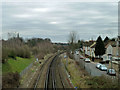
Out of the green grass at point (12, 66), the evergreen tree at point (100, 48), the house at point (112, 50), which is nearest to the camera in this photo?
the green grass at point (12, 66)

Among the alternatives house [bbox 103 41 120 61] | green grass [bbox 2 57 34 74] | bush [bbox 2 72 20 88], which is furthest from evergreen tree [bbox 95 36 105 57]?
bush [bbox 2 72 20 88]

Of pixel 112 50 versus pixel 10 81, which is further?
pixel 112 50

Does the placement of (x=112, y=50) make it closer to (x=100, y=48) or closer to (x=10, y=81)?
(x=100, y=48)

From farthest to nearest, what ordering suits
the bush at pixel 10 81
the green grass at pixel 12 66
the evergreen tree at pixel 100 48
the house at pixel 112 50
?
the evergreen tree at pixel 100 48 → the house at pixel 112 50 → the green grass at pixel 12 66 → the bush at pixel 10 81

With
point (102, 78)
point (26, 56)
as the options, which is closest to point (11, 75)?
point (102, 78)

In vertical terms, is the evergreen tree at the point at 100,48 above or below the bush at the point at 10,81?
above

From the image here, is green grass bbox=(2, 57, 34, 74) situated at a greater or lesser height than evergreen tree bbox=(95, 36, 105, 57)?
lesser

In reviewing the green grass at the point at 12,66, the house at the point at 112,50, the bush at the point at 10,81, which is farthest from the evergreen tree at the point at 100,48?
the bush at the point at 10,81

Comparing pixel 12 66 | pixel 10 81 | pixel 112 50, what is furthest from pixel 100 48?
pixel 10 81

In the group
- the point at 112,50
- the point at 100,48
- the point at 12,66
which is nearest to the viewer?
the point at 12,66

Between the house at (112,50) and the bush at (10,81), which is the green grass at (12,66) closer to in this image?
the bush at (10,81)

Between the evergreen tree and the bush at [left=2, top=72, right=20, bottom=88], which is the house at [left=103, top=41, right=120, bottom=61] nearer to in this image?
the evergreen tree

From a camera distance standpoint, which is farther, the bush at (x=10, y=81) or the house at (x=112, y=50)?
the house at (x=112, y=50)

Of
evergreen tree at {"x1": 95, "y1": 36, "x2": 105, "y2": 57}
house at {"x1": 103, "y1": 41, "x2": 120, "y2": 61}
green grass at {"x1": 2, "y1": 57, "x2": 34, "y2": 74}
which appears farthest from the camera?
evergreen tree at {"x1": 95, "y1": 36, "x2": 105, "y2": 57}
